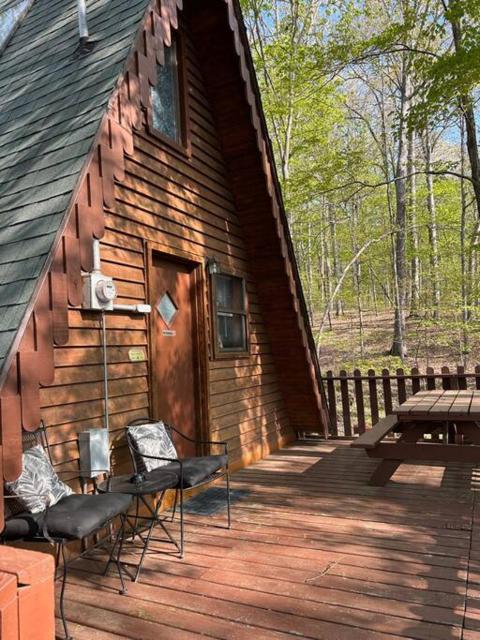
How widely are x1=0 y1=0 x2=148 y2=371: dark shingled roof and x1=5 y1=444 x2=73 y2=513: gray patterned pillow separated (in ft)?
3.25

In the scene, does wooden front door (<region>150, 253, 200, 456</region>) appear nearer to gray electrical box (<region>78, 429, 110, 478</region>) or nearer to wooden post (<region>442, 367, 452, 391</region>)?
gray electrical box (<region>78, 429, 110, 478</region>)

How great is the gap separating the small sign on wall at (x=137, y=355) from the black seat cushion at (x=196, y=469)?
86cm

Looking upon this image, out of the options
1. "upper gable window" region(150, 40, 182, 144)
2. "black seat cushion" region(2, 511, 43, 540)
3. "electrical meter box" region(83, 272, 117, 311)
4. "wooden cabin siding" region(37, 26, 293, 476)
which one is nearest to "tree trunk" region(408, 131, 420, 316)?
"wooden cabin siding" region(37, 26, 293, 476)

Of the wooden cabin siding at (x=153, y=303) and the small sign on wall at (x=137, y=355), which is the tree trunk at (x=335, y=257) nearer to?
the wooden cabin siding at (x=153, y=303)

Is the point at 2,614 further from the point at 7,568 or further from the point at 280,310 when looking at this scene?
the point at 280,310

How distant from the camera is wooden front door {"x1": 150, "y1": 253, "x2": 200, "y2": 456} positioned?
423 centimetres

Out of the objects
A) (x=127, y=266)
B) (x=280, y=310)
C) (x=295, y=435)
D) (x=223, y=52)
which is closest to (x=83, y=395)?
(x=127, y=266)

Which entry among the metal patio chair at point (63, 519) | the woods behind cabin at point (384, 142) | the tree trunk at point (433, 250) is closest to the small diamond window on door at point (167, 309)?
the metal patio chair at point (63, 519)

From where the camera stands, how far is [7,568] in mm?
970

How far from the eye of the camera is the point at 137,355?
3.92 meters

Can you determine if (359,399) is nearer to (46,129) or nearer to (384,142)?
(46,129)

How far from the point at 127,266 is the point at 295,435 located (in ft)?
13.4

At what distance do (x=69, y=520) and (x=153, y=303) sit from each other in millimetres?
2148

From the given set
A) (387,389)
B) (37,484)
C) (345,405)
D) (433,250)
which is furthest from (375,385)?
(433,250)
